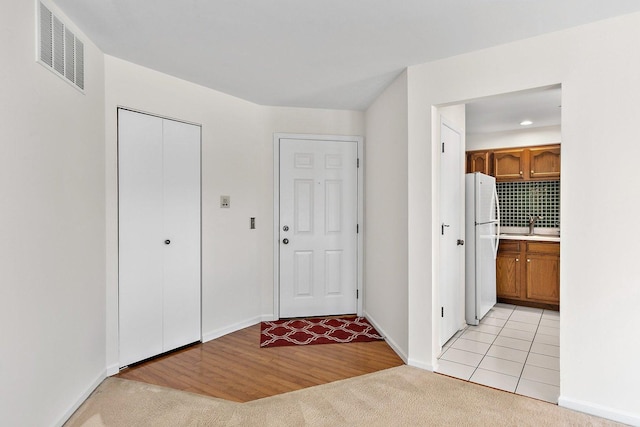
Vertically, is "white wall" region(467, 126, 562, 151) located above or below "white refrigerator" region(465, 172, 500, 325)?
above

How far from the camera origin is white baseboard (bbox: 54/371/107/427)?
77.7 inches

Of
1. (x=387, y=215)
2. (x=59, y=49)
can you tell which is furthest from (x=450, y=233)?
(x=59, y=49)

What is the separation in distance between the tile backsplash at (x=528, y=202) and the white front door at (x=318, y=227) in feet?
8.39

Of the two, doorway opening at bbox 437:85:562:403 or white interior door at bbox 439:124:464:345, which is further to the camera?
white interior door at bbox 439:124:464:345

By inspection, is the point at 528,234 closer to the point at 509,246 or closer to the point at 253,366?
the point at 509,246

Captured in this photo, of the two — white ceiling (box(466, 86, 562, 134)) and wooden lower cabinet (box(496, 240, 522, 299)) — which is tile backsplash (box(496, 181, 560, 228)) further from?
white ceiling (box(466, 86, 562, 134))

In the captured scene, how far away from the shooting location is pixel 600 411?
2.07 m

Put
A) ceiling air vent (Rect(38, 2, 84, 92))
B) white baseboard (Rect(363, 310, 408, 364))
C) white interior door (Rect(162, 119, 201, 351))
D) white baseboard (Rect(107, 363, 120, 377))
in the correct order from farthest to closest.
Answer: white interior door (Rect(162, 119, 201, 351)) < white baseboard (Rect(363, 310, 408, 364)) < white baseboard (Rect(107, 363, 120, 377)) < ceiling air vent (Rect(38, 2, 84, 92))

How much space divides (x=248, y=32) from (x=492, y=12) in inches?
59.5

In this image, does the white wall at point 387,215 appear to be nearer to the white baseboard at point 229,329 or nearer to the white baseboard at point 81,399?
the white baseboard at point 229,329

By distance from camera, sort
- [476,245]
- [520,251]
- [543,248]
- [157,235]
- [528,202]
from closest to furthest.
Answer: [157,235], [476,245], [543,248], [520,251], [528,202]

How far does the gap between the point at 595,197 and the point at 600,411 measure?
4.33ft

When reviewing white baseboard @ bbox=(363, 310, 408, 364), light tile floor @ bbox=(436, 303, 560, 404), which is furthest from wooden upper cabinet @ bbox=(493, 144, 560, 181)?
white baseboard @ bbox=(363, 310, 408, 364)

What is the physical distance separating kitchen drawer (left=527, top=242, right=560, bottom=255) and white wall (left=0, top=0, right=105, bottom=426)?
4.67 metres
